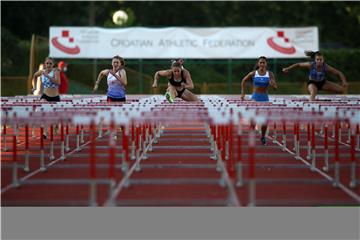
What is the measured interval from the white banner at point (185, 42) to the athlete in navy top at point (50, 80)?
16072 mm

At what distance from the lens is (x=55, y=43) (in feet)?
106

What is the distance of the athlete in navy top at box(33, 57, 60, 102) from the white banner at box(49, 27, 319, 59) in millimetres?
16072

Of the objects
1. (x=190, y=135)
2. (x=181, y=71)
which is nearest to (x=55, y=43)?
(x=190, y=135)

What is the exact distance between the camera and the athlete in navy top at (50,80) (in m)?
16.2

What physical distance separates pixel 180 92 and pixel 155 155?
158 centimetres

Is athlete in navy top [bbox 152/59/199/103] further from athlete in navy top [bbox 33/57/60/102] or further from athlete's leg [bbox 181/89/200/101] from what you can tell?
athlete in navy top [bbox 33/57/60/102]

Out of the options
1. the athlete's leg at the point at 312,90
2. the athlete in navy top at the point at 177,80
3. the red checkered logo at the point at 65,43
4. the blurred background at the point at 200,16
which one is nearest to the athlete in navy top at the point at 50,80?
the athlete in navy top at the point at 177,80

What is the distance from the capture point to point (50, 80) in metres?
16.2

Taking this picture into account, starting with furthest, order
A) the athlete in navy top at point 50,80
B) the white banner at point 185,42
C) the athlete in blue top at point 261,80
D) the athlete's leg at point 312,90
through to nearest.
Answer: the white banner at point 185,42, the athlete in navy top at point 50,80, the athlete in blue top at point 261,80, the athlete's leg at point 312,90

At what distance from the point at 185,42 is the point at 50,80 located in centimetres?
1724

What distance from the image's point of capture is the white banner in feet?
107

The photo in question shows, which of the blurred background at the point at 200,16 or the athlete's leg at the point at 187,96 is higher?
the blurred background at the point at 200,16

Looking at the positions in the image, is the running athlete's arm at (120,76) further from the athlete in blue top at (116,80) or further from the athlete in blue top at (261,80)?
the athlete in blue top at (261,80)

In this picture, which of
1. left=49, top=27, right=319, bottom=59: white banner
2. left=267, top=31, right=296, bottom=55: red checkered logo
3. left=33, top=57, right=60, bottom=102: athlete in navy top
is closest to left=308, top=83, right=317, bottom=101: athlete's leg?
left=33, top=57, right=60, bottom=102: athlete in navy top
